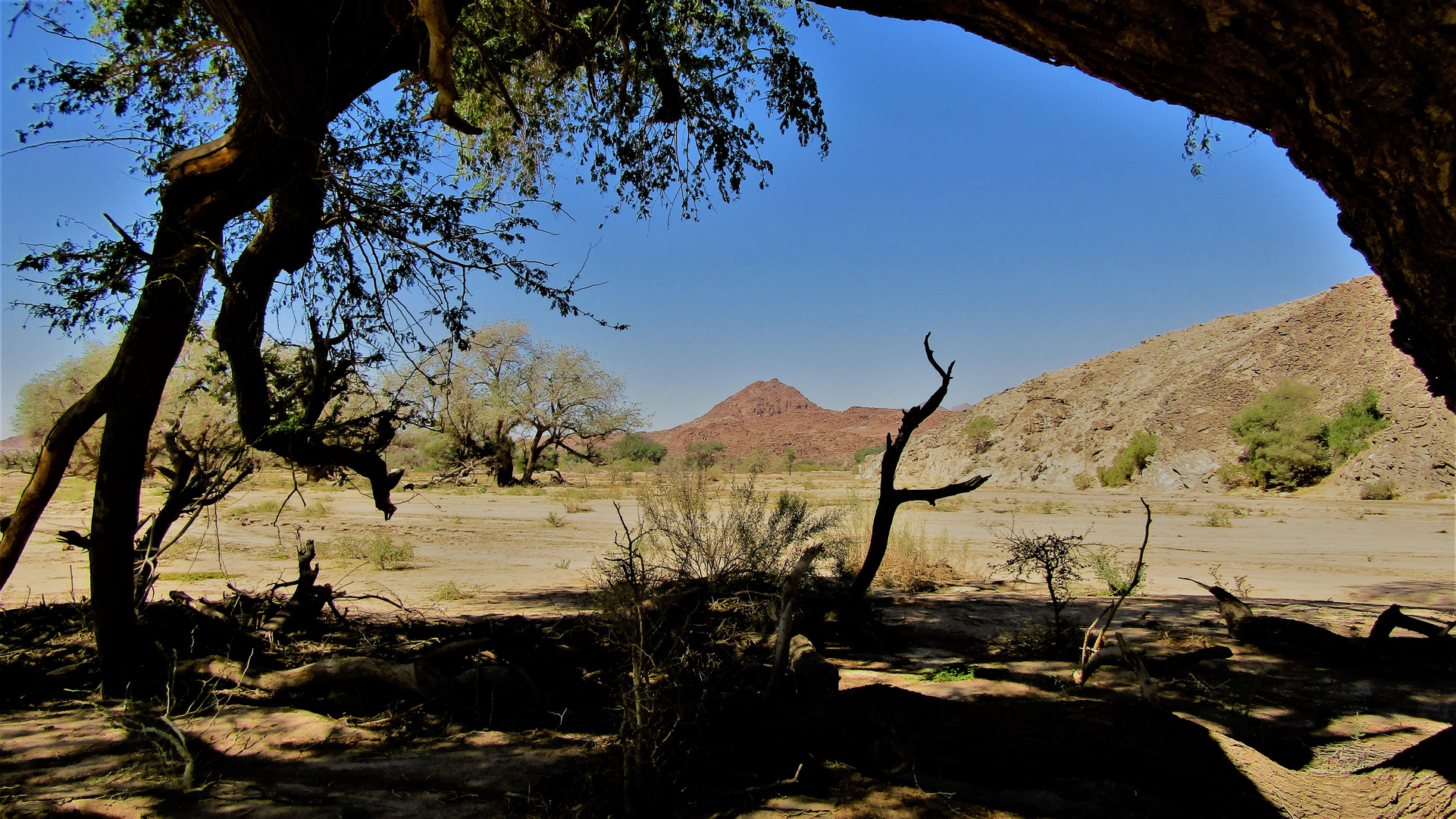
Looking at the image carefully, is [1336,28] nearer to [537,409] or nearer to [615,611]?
[615,611]

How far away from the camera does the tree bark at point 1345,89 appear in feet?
4.83

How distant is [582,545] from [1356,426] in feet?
99.9

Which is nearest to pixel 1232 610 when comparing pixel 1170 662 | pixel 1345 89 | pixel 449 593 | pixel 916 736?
pixel 1170 662

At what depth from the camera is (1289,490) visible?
26328 millimetres

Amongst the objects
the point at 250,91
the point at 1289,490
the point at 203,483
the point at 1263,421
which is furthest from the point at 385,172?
the point at 1263,421

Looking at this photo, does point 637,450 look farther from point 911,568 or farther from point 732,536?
point 732,536

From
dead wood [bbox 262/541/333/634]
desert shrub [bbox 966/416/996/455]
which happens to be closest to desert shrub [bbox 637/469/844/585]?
dead wood [bbox 262/541/333/634]

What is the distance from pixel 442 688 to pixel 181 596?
8.28 feet

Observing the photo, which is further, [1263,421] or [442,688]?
[1263,421]

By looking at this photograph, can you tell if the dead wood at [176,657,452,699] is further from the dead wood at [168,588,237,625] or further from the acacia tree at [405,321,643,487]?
the acacia tree at [405,321,643,487]

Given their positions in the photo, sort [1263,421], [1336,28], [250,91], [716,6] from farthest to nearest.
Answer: [1263,421]
[716,6]
[250,91]
[1336,28]

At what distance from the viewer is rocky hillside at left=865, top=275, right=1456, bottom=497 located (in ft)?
83.7

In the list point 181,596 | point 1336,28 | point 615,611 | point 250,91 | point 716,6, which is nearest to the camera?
point 1336,28

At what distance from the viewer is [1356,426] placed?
26.7 m
